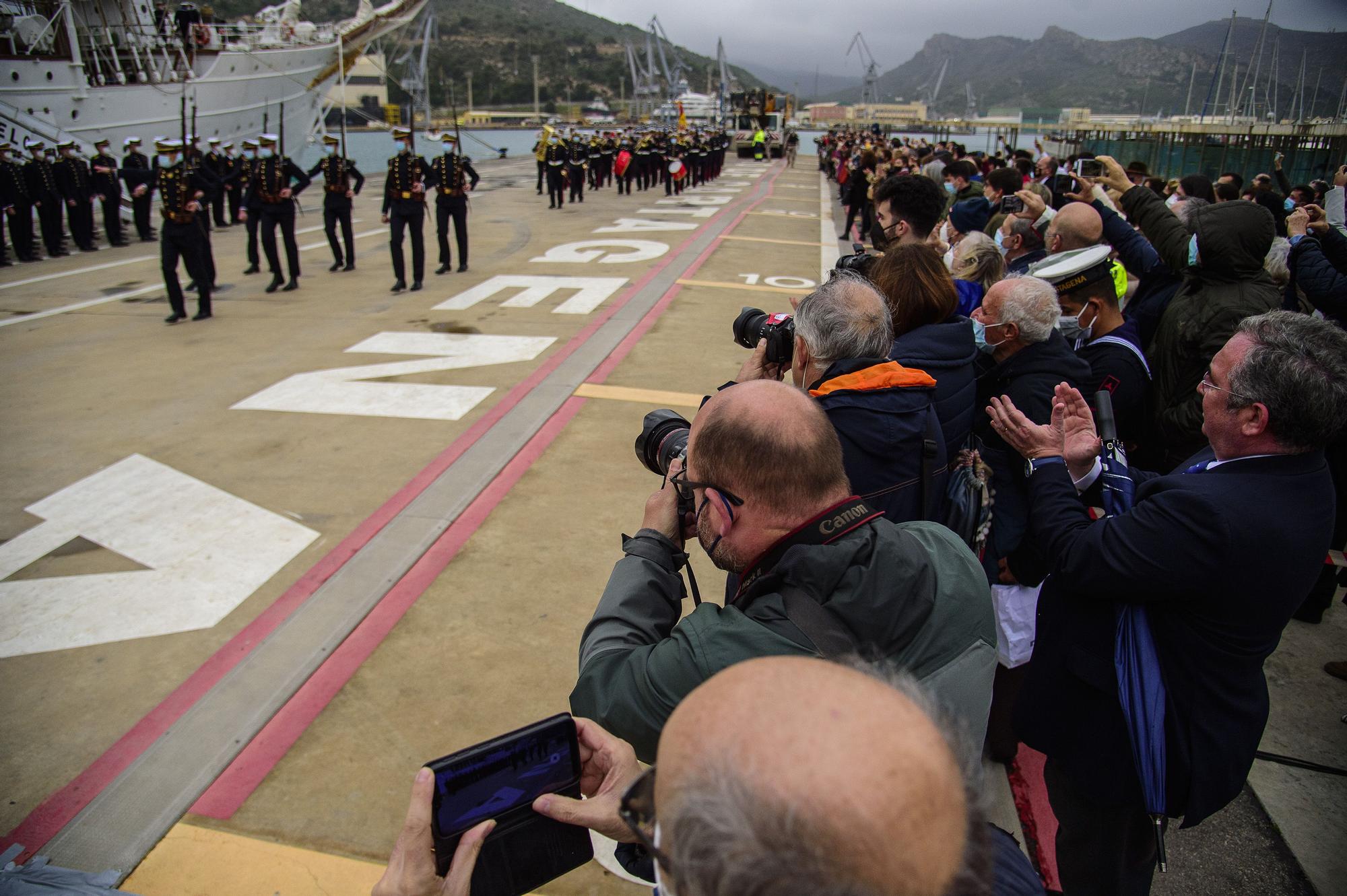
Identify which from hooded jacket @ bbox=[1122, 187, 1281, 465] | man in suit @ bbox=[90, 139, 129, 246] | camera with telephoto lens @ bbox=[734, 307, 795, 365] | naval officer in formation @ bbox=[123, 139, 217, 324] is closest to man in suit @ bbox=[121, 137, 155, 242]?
man in suit @ bbox=[90, 139, 129, 246]

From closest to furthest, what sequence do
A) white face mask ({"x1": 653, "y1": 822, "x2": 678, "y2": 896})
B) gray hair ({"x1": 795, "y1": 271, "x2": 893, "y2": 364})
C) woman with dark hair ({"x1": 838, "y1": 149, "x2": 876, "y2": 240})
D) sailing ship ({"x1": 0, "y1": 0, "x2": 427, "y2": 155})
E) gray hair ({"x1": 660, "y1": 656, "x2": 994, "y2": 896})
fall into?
1. gray hair ({"x1": 660, "y1": 656, "x2": 994, "y2": 896})
2. white face mask ({"x1": 653, "y1": 822, "x2": 678, "y2": 896})
3. gray hair ({"x1": 795, "y1": 271, "x2": 893, "y2": 364})
4. woman with dark hair ({"x1": 838, "y1": 149, "x2": 876, "y2": 240})
5. sailing ship ({"x1": 0, "y1": 0, "x2": 427, "y2": 155})

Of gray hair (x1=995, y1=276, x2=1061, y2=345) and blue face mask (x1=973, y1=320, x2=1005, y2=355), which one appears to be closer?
gray hair (x1=995, y1=276, x2=1061, y2=345)

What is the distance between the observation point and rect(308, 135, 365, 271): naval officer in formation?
1180 cm

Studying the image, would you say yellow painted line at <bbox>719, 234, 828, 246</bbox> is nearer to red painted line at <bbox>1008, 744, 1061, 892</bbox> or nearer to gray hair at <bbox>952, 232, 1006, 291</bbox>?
gray hair at <bbox>952, 232, 1006, 291</bbox>

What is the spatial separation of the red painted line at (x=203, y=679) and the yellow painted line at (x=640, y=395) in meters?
1.05

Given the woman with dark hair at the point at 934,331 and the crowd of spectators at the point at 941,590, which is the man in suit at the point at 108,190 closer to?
the crowd of spectators at the point at 941,590

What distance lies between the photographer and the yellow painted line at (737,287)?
11252 millimetres

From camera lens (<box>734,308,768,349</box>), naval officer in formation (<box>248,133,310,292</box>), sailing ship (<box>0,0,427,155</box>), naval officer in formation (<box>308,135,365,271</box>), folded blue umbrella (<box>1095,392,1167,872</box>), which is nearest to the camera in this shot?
folded blue umbrella (<box>1095,392,1167,872</box>)

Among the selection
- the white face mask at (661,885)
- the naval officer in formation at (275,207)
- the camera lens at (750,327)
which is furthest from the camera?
the naval officer in formation at (275,207)

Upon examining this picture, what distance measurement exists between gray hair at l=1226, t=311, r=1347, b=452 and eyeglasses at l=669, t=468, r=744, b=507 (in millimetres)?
1375

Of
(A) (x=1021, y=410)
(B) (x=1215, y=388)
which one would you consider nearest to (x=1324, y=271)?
(A) (x=1021, y=410)

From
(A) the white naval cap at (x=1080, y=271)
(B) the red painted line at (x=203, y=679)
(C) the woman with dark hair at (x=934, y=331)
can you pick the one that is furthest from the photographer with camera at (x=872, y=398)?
(B) the red painted line at (x=203, y=679)

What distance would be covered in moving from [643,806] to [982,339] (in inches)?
102

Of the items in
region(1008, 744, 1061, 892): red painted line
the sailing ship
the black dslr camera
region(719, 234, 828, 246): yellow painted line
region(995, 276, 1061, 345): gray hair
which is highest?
the sailing ship
